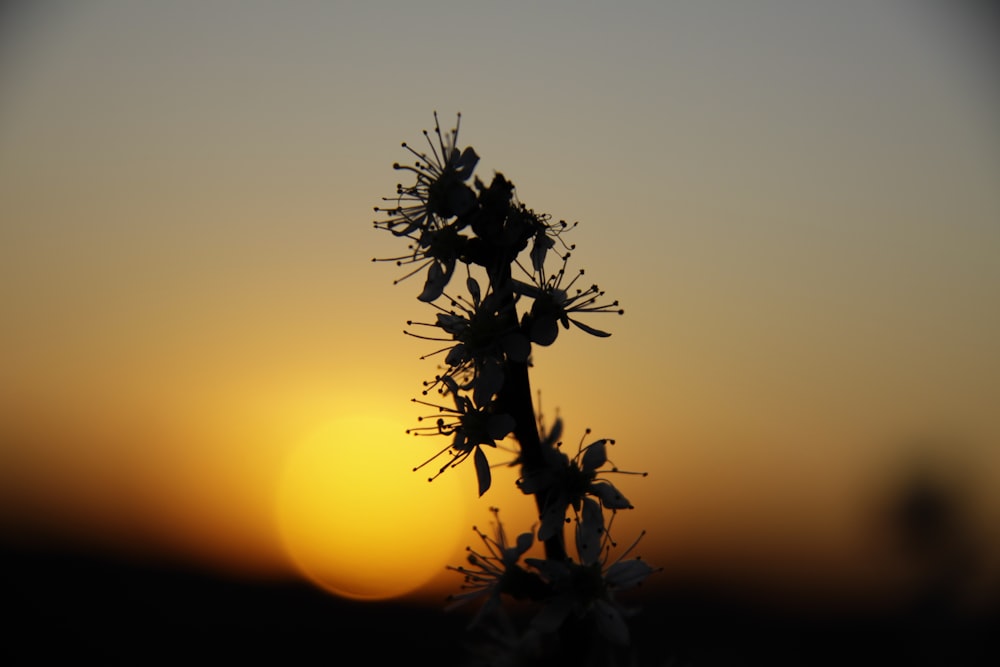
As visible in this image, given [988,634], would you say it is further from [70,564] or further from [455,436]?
[70,564]

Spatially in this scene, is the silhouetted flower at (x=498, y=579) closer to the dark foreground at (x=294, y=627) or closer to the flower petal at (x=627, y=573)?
the flower petal at (x=627, y=573)

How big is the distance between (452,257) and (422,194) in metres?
0.40

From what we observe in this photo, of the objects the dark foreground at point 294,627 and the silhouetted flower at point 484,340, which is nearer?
the silhouetted flower at point 484,340

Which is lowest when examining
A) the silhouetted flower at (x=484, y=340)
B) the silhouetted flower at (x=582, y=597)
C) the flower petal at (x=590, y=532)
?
the silhouetted flower at (x=582, y=597)

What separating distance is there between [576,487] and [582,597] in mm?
356

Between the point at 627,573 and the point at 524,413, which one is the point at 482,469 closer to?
the point at 524,413

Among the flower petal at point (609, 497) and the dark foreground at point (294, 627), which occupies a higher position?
the dark foreground at point (294, 627)

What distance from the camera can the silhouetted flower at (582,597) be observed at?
2.56 meters

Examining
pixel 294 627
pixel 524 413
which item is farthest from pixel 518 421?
pixel 294 627

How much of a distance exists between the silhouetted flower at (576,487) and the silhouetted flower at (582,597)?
12 centimetres

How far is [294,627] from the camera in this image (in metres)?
14.0

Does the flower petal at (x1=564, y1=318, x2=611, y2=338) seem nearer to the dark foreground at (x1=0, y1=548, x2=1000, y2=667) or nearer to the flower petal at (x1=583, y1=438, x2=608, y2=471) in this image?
the flower petal at (x1=583, y1=438, x2=608, y2=471)

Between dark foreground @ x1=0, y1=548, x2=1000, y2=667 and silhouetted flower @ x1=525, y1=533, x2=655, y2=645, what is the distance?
770cm

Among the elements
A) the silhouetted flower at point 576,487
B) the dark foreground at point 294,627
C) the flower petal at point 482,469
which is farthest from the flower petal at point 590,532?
the dark foreground at point 294,627
